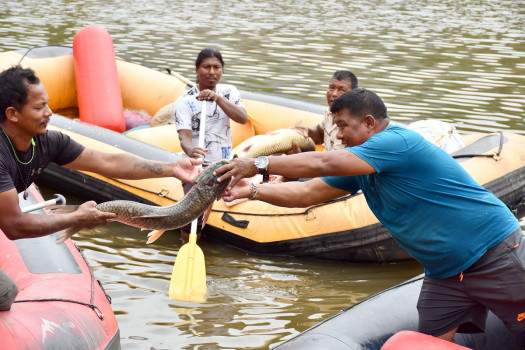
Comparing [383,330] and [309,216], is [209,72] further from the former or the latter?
[383,330]

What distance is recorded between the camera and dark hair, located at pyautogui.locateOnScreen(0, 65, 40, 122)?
4.18 meters

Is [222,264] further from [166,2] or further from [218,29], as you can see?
[166,2]

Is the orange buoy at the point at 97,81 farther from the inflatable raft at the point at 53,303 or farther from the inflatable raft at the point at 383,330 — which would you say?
Answer: the inflatable raft at the point at 383,330

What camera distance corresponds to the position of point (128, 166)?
4.89m

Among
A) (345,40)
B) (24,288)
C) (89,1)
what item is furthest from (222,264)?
(89,1)

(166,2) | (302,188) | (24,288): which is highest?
(302,188)

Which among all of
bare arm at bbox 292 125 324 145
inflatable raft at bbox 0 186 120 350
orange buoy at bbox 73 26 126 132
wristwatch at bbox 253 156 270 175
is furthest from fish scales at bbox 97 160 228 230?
orange buoy at bbox 73 26 126 132

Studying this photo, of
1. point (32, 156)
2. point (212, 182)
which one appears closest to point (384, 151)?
point (212, 182)

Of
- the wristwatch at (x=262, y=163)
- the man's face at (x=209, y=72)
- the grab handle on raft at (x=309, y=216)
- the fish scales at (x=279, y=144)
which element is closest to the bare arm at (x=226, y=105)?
the man's face at (x=209, y=72)

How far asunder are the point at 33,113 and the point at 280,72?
9.73 m

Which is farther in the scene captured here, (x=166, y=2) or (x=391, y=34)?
(x=166, y=2)

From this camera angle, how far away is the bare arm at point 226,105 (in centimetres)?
665

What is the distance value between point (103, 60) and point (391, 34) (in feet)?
32.1

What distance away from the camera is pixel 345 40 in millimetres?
17094
